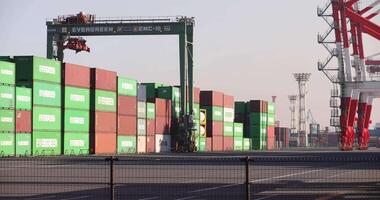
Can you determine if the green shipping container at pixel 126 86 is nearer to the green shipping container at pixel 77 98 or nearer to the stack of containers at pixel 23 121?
the green shipping container at pixel 77 98

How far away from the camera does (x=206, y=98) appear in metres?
97.0

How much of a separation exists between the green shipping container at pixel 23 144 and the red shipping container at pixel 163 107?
25.4 metres

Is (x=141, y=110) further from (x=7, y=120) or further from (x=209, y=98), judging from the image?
(x=7, y=120)

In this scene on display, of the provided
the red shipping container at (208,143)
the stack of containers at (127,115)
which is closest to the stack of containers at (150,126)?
the stack of containers at (127,115)

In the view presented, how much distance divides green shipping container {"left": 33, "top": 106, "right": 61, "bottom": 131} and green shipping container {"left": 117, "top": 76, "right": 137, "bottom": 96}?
450 inches

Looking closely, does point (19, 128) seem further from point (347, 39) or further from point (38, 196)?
point (347, 39)

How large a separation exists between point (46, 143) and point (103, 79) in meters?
11.7

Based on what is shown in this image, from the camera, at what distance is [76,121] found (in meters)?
64.2

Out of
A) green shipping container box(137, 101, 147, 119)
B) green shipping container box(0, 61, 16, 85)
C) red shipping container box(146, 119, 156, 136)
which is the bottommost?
red shipping container box(146, 119, 156, 136)

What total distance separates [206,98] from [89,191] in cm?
7652

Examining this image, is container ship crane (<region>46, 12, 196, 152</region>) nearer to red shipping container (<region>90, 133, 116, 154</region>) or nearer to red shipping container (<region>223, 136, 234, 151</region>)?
red shipping container (<region>90, 133, 116, 154</region>)

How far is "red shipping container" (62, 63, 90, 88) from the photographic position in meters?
62.5

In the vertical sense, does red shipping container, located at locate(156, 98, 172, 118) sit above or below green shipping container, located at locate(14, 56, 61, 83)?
below

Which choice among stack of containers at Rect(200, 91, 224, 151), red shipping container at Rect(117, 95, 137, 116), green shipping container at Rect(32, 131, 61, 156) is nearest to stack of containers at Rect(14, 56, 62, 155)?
green shipping container at Rect(32, 131, 61, 156)
